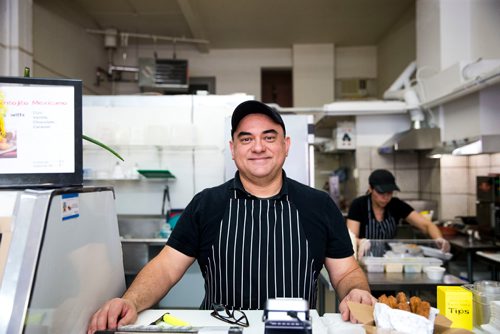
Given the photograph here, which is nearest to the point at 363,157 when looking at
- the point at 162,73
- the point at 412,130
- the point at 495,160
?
the point at 412,130

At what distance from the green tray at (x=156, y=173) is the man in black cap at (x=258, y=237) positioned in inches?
91.4

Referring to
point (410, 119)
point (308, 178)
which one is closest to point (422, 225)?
point (308, 178)

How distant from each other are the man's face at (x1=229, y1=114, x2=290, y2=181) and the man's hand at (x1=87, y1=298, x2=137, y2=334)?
690 mm

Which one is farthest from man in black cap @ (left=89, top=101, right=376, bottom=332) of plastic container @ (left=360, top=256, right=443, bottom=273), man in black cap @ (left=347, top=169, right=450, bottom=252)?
man in black cap @ (left=347, top=169, right=450, bottom=252)

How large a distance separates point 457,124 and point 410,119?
1.03 m

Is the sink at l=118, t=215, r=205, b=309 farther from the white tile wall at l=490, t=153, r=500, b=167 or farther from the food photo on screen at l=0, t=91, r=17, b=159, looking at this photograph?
the white tile wall at l=490, t=153, r=500, b=167

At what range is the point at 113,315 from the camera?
44.6 inches

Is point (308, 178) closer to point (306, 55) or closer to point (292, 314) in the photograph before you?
point (292, 314)

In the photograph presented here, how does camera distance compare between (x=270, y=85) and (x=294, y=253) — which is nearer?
(x=294, y=253)

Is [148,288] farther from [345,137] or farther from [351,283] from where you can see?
[345,137]

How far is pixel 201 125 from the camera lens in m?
4.26

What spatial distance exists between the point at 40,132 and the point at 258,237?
0.85m

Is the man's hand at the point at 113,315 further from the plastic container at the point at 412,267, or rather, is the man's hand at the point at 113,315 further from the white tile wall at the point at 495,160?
the white tile wall at the point at 495,160

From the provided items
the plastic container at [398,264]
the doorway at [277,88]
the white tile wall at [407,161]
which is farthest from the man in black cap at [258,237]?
the doorway at [277,88]
